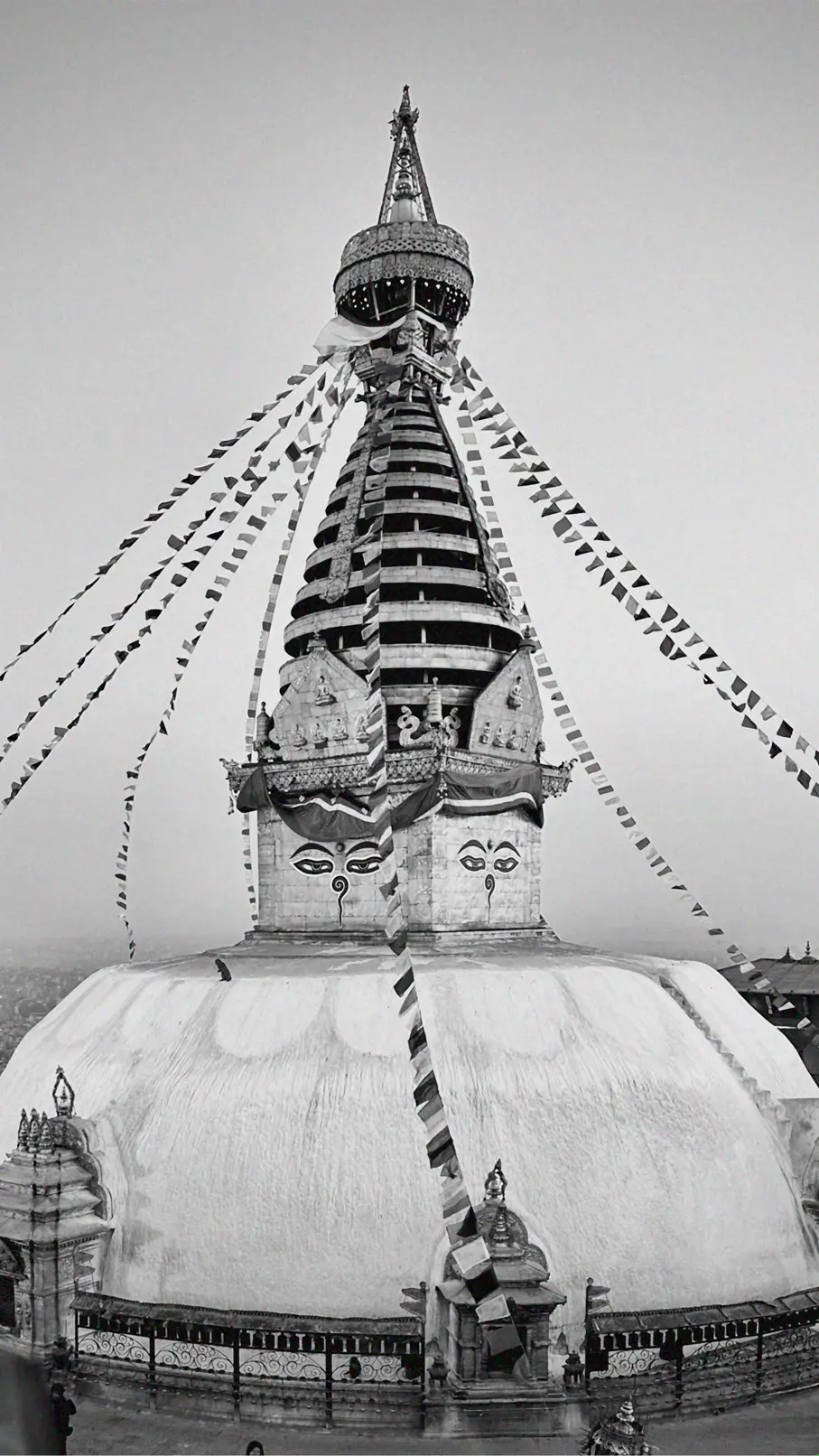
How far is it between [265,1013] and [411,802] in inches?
91.5

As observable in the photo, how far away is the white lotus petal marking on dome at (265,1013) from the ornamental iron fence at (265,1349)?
180 centimetres

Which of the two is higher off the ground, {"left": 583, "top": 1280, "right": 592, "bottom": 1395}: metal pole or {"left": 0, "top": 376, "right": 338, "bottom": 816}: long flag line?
{"left": 0, "top": 376, "right": 338, "bottom": 816}: long flag line

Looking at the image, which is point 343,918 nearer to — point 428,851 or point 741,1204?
point 428,851

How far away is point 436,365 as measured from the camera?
1106 cm

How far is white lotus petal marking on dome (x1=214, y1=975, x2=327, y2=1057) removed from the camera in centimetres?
802

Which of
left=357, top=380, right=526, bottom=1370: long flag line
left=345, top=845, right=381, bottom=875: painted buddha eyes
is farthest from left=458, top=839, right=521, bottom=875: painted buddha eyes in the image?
left=357, top=380, right=526, bottom=1370: long flag line

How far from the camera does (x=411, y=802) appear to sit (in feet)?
31.1

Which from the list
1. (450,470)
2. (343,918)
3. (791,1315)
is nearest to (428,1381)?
(791,1315)

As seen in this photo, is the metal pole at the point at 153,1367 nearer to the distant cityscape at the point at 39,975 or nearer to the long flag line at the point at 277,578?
the long flag line at the point at 277,578

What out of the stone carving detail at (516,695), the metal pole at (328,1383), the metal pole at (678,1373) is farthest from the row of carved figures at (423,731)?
the metal pole at (678,1373)

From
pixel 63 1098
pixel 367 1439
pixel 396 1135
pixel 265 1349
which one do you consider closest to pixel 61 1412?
pixel 265 1349

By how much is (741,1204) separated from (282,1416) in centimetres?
360

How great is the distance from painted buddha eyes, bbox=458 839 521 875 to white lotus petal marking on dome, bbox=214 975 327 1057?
6.54 feet

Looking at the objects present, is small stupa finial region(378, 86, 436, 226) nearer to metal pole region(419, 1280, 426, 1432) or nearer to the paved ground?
metal pole region(419, 1280, 426, 1432)
